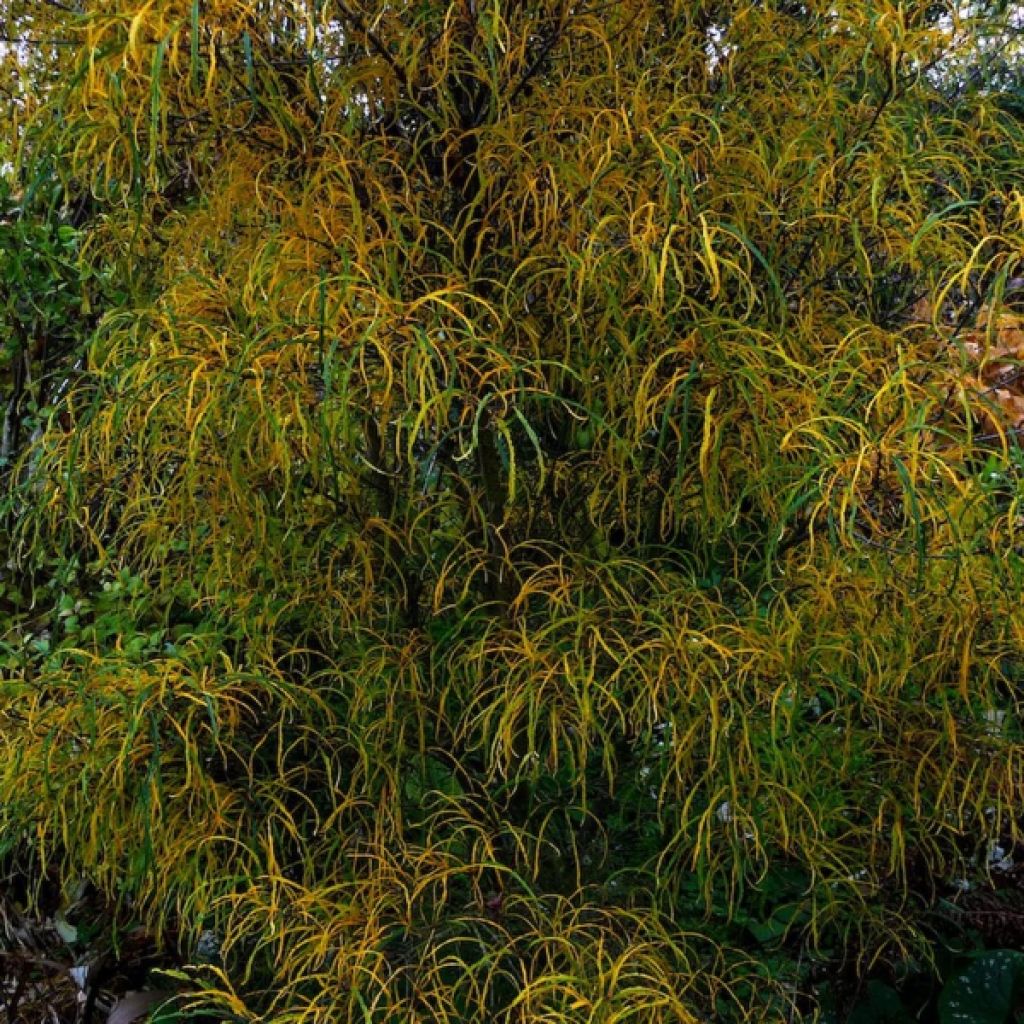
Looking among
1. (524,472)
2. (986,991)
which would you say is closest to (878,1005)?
(986,991)

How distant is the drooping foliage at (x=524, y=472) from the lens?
57.6 inches

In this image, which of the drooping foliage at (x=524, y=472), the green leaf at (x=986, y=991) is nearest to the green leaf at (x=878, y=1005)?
the green leaf at (x=986, y=991)

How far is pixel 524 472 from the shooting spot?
1717 mm

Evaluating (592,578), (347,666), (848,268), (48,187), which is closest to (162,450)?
(347,666)

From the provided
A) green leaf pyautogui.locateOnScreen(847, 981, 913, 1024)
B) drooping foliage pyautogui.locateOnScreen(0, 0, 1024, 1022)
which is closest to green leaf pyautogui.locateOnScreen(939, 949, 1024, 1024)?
green leaf pyautogui.locateOnScreen(847, 981, 913, 1024)

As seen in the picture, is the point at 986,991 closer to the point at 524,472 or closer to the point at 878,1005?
the point at 878,1005

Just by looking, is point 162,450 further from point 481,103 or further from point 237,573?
point 481,103

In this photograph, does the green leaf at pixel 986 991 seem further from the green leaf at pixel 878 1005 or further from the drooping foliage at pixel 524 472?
the drooping foliage at pixel 524 472

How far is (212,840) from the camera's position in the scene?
1.60m

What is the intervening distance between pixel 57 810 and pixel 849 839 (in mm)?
1233

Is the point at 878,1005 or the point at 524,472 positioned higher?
the point at 524,472

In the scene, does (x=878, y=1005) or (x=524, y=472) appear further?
(x=878, y=1005)

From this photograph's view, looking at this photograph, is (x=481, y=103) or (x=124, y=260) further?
(x=124, y=260)

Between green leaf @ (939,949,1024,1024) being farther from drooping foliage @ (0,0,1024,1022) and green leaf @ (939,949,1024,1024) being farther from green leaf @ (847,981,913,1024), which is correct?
drooping foliage @ (0,0,1024,1022)
